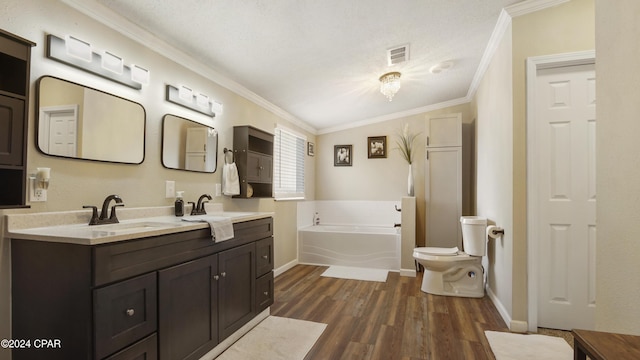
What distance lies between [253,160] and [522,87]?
2.46 metres

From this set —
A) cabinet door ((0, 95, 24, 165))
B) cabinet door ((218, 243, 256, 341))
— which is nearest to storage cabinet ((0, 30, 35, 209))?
cabinet door ((0, 95, 24, 165))

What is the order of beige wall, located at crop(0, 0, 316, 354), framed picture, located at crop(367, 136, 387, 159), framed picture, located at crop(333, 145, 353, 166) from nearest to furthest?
beige wall, located at crop(0, 0, 316, 354) → framed picture, located at crop(367, 136, 387, 159) → framed picture, located at crop(333, 145, 353, 166)

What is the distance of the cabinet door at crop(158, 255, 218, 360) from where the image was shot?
153 cm

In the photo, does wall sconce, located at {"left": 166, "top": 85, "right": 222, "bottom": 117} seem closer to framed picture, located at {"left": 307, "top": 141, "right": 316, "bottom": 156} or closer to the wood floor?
the wood floor

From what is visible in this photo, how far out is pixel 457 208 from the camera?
3994 millimetres

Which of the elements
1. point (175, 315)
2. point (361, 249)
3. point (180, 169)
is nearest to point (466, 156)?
point (361, 249)

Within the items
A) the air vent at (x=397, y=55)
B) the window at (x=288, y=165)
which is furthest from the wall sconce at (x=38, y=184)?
the air vent at (x=397, y=55)

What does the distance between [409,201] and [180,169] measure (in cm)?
279

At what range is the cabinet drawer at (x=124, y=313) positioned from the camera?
4.00ft

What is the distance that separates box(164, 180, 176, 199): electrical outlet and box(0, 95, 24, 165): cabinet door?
3.06ft

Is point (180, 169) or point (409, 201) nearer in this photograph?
point (180, 169)

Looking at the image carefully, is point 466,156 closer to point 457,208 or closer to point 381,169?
point 457,208

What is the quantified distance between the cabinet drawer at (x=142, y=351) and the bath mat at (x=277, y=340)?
590 mm

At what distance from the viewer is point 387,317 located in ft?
8.40
